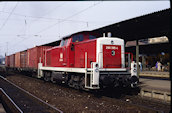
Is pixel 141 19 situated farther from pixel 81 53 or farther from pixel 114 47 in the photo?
pixel 81 53

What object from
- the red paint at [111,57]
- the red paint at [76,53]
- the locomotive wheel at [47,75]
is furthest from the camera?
the locomotive wheel at [47,75]

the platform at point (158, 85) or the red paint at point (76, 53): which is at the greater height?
the red paint at point (76, 53)

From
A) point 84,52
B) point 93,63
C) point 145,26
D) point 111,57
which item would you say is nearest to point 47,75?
point 84,52

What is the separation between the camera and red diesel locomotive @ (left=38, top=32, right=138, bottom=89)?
27.1ft

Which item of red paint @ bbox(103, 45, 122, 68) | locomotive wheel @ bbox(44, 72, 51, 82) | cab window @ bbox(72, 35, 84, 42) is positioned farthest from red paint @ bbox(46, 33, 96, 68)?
locomotive wheel @ bbox(44, 72, 51, 82)

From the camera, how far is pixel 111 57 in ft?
30.1

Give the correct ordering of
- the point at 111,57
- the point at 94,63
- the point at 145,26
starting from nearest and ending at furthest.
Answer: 1. the point at 94,63
2. the point at 111,57
3. the point at 145,26

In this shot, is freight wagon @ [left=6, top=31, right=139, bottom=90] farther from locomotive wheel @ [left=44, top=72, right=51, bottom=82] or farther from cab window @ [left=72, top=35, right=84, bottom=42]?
locomotive wheel @ [left=44, top=72, right=51, bottom=82]

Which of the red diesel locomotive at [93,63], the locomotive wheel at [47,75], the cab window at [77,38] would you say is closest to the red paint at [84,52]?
the red diesel locomotive at [93,63]

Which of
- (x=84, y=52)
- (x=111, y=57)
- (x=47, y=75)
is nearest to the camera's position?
(x=111, y=57)

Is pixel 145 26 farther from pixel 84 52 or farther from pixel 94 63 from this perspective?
pixel 94 63

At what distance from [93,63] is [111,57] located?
155 cm

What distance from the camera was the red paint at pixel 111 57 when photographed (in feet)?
29.5

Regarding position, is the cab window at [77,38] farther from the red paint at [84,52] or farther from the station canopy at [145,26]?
the station canopy at [145,26]
